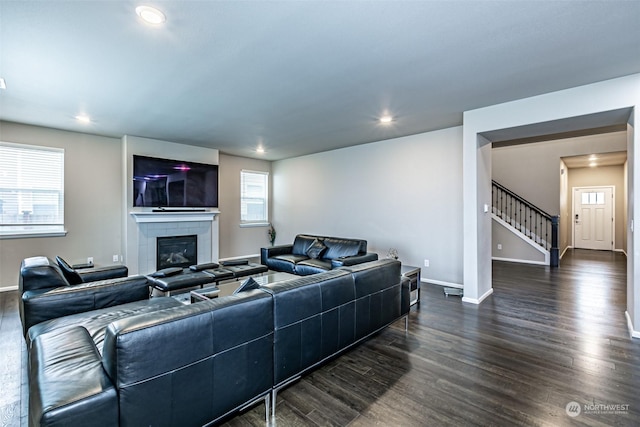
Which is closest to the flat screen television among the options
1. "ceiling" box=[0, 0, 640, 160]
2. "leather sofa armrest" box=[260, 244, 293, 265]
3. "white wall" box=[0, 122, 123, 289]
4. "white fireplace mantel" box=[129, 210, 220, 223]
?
"white fireplace mantel" box=[129, 210, 220, 223]

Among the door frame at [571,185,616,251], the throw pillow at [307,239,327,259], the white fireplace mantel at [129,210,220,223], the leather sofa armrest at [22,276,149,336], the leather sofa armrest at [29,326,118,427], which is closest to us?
the leather sofa armrest at [29,326,118,427]

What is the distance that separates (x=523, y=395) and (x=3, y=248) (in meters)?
6.84

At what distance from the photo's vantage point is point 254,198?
788 centimetres

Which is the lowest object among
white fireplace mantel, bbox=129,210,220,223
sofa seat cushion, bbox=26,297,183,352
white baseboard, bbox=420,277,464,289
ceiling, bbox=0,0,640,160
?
white baseboard, bbox=420,277,464,289

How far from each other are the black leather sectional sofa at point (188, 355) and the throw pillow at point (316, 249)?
9.38 feet

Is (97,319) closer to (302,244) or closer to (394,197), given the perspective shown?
(302,244)

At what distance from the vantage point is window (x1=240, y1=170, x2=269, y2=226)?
300 inches

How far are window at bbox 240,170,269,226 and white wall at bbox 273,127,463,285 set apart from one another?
0.89m

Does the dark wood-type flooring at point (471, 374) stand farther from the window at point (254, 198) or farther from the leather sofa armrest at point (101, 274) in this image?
the window at point (254, 198)

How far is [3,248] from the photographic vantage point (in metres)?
4.58

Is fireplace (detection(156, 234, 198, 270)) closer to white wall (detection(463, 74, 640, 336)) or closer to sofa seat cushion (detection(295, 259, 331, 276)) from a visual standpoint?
sofa seat cushion (detection(295, 259, 331, 276))

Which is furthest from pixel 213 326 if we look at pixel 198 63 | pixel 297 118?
pixel 297 118

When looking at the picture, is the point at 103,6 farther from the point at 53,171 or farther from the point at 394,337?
the point at 53,171

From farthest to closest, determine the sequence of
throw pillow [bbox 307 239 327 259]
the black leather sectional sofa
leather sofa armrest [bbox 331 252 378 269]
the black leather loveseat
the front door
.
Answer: the front door → throw pillow [bbox 307 239 327 259] → the black leather loveseat → leather sofa armrest [bbox 331 252 378 269] → the black leather sectional sofa
